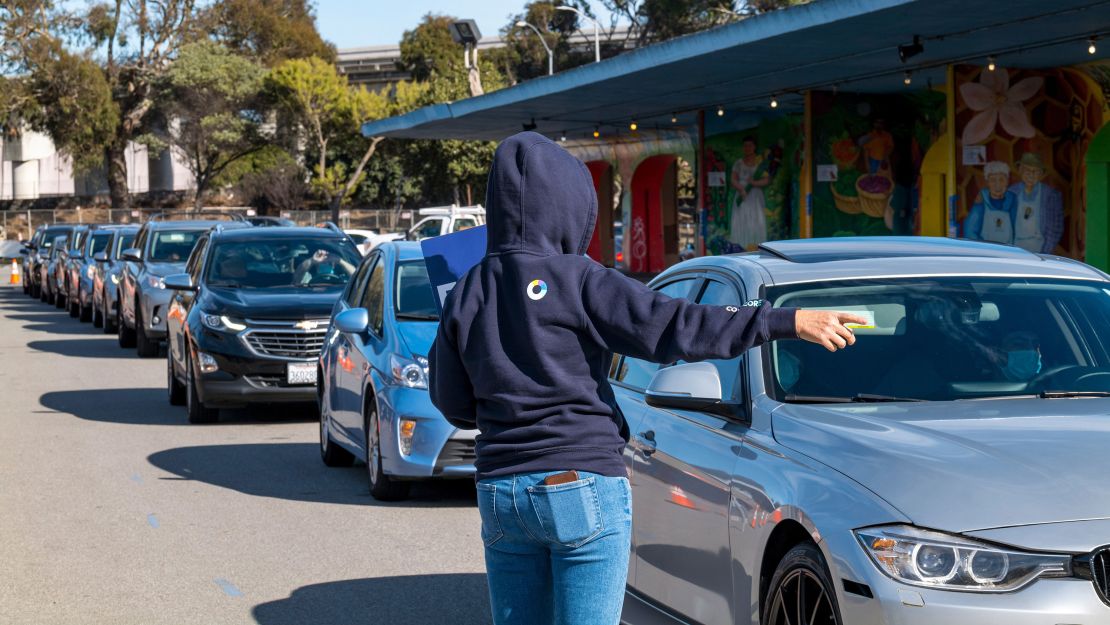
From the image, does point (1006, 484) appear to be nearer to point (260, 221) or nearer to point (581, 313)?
point (581, 313)

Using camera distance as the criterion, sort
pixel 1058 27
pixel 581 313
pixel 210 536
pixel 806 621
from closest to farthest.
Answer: pixel 581 313, pixel 806 621, pixel 210 536, pixel 1058 27

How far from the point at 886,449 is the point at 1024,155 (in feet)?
67.2

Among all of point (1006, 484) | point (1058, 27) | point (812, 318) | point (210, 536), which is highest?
point (1058, 27)

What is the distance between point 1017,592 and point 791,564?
78 cm

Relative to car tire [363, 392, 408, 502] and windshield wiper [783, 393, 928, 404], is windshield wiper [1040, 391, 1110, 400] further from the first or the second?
car tire [363, 392, 408, 502]

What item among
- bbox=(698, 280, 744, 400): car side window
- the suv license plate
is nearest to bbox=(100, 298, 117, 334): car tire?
the suv license plate

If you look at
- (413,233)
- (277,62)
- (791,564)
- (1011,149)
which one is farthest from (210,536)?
(277,62)

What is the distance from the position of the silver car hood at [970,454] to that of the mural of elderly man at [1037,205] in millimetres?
19357

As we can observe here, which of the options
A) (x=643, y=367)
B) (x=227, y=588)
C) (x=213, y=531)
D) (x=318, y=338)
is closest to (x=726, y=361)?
(x=643, y=367)

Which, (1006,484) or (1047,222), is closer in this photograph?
(1006,484)

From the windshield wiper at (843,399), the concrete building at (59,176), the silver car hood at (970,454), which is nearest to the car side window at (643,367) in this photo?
the windshield wiper at (843,399)

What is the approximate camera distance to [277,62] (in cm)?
8381

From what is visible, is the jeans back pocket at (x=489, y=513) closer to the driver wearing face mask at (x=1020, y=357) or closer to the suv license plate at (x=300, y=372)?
the driver wearing face mask at (x=1020, y=357)

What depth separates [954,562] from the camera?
404cm
